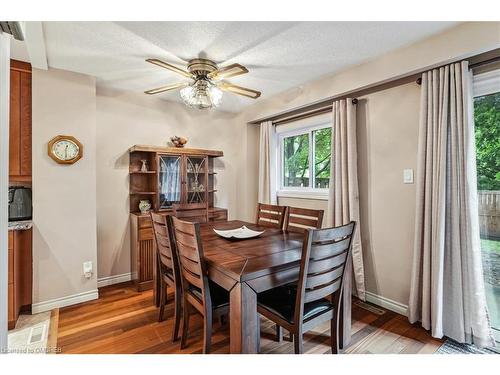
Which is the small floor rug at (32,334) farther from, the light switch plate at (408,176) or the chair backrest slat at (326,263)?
the light switch plate at (408,176)

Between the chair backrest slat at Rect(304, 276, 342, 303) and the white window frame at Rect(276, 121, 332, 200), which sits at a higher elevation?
the white window frame at Rect(276, 121, 332, 200)

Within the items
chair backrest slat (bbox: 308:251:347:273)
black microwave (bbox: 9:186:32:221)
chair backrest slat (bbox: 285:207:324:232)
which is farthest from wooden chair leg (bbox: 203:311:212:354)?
black microwave (bbox: 9:186:32:221)

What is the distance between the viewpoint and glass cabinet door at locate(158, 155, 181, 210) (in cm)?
312

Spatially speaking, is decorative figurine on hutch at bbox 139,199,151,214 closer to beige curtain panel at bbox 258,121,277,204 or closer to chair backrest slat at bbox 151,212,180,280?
chair backrest slat at bbox 151,212,180,280

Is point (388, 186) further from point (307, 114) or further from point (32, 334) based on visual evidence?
point (32, 334)

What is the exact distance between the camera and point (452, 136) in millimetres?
1866

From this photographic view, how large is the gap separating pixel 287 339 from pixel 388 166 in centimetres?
174

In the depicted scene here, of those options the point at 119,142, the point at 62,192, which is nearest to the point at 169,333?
the point at 62,192

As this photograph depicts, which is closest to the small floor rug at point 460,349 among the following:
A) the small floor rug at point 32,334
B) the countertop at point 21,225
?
the small floor rug at point 32,334

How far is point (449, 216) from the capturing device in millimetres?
1895

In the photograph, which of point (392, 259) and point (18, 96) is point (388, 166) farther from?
point (18, 96)

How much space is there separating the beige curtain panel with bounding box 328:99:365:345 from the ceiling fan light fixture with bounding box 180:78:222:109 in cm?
130
